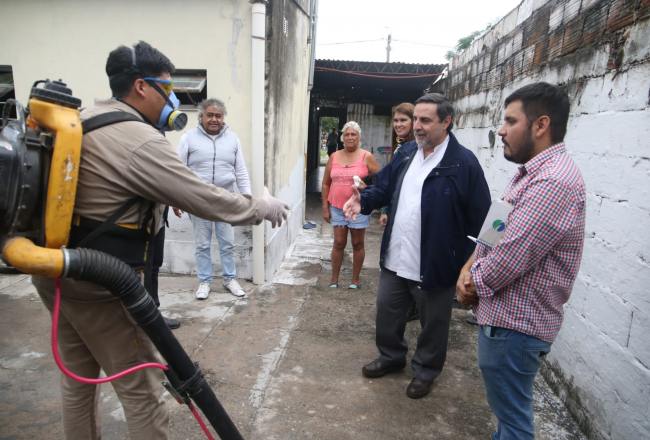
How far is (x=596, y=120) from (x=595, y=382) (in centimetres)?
155

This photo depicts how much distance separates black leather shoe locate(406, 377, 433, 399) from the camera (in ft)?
9.23

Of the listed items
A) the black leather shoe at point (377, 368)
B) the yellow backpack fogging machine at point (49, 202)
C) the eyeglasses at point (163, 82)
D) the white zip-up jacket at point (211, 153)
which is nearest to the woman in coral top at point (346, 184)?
the white zip-up jacket at point (211, 153)

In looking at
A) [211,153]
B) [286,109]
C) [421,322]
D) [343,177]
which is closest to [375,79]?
[286,109]

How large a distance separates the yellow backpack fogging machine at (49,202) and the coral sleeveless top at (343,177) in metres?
3.10

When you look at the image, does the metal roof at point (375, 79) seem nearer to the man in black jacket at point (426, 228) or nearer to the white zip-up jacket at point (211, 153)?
the white zip-up jacket at point (211, 153)

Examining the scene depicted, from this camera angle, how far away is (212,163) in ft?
13.1

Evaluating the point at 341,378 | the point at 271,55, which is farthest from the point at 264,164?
the point at 341,378

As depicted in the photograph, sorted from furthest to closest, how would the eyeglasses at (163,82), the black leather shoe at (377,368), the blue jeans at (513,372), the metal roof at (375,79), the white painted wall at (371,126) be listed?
the white painted wall at (371,126) < the metal roof at (375,79) < the black leather shoe at (377,368) < the eyeglasses at (163,82) < the blue jeans at (513,372)

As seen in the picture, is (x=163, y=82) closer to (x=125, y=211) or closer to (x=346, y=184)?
(x=125, y=211)

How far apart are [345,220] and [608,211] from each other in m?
2.60

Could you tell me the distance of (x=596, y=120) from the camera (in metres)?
2.56

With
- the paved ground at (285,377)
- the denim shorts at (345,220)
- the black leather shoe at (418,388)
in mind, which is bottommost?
the paved ground at (285,377)

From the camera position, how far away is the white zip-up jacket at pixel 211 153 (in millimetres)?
3961

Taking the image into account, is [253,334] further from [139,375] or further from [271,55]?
[271,55]
